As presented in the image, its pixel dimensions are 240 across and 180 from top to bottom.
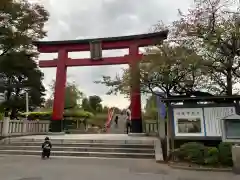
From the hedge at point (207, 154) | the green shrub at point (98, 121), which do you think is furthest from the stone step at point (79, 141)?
the green shrub at point (98, 121)

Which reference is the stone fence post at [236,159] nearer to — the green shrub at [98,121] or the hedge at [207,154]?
the hedge at [207,154]

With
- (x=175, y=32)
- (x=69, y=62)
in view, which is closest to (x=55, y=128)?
(x=69, y=62)

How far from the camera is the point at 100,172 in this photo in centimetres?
870

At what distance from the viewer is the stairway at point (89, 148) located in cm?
1242

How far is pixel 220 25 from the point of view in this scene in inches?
476

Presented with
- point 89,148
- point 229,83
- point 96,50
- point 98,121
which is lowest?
point 89,148

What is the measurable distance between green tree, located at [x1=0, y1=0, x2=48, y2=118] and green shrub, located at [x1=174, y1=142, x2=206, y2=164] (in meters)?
Answer: 14.5

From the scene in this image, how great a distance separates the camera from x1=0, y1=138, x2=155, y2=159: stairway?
12.4 meters

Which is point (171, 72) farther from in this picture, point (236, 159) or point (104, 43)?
point (104, 43)

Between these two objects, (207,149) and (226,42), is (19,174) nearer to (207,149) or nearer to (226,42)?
(207,149)

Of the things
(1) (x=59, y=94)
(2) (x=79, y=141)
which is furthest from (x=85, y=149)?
(1) (x=59, y=94)

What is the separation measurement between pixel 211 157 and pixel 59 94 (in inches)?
508

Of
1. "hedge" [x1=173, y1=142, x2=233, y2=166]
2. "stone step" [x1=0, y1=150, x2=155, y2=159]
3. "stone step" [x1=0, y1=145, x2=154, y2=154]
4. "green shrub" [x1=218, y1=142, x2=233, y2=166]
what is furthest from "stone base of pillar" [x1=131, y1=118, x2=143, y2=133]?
"green shrub" [x1=218, y1=142, x2=233, y2=166]

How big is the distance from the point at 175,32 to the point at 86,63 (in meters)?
8.36
